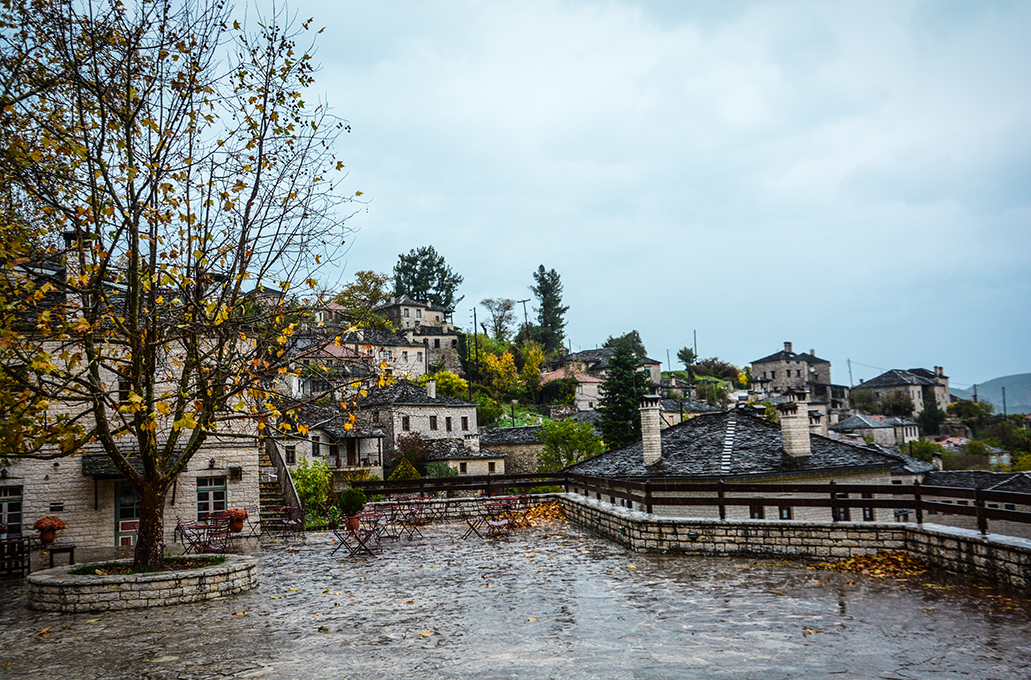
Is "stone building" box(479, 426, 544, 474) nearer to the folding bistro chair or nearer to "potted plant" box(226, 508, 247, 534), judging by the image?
"potted plant" box(226, 508, 247, 534)

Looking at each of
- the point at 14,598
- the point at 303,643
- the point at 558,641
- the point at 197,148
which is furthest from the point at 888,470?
the point at 14,598

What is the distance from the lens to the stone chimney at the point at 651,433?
20572 mm

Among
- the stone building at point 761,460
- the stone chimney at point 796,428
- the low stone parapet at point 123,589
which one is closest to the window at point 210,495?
the low stone parapet at point 123,589

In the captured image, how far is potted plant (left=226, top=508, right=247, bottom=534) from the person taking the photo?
55.0 ft

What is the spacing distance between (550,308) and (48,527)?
84.1m

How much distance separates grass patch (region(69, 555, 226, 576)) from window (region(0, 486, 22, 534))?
26.1ft

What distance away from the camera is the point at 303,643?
7477 millimetres

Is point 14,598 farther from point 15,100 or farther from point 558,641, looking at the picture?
point 558,641

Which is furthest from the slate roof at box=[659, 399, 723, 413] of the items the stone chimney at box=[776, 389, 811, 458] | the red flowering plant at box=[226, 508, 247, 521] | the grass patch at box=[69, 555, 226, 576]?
the grass patch at box=[69, 555, 226, 576]

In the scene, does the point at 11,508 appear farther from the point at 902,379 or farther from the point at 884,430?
the point at 902,379

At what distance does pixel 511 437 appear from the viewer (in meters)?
48.9

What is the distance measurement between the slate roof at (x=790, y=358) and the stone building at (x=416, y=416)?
192ft

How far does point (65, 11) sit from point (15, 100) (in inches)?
67.9

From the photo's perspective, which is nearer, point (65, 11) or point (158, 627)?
point (158, 627)
